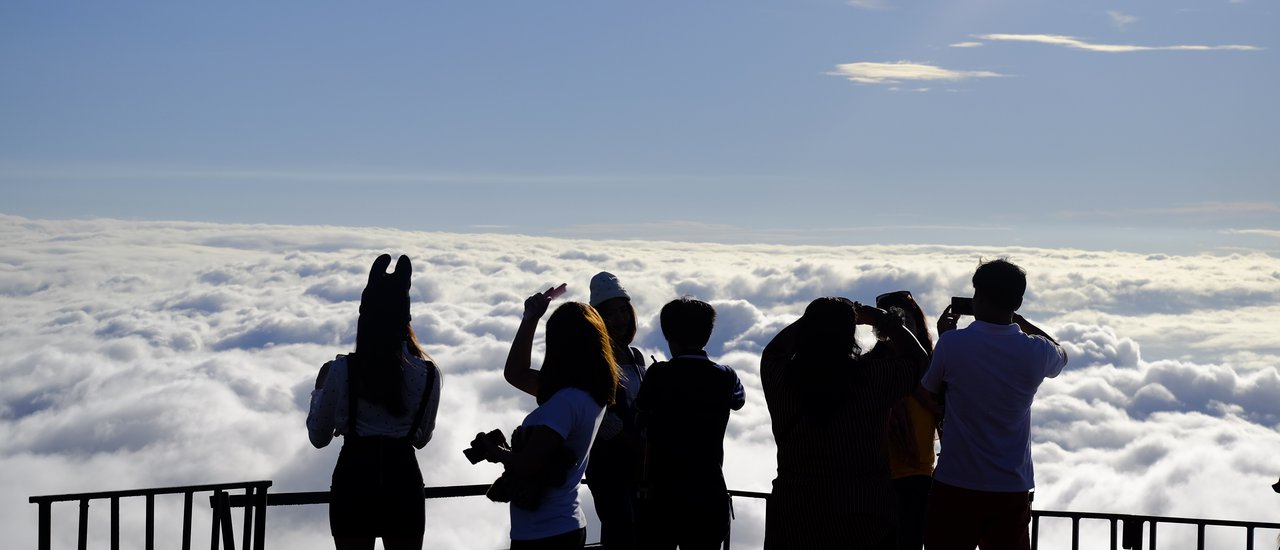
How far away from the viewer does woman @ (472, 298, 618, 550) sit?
13.6 ft

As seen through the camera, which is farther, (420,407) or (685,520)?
(685,520)

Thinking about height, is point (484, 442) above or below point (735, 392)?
below

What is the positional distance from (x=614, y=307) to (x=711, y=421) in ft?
4.45

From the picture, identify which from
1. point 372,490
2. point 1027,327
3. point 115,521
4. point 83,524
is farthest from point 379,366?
point 115,521

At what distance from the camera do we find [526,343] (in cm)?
507

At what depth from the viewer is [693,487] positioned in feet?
16.7

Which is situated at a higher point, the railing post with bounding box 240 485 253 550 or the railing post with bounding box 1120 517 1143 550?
the railing post with bounding box 240 485 253 550

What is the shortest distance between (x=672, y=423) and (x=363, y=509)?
148cm

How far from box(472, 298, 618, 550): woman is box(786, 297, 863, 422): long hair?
0.84 metres

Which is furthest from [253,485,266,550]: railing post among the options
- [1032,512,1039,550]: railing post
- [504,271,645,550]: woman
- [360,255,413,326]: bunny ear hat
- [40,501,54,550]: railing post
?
[1032,512,1039,550]: railing post

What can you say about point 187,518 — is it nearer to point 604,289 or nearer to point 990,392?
point 604,289

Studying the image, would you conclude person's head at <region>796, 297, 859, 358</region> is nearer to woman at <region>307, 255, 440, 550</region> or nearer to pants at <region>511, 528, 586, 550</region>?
pants at <region>511, 528, 586, 550</region>

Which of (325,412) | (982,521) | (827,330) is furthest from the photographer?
(982,521)

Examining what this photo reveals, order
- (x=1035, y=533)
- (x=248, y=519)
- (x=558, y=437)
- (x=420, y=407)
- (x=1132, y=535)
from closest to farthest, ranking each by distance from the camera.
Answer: (x=558, y=437), (x=420, y=407), (x=248, y=519), (x=1132, y=535), (x=1035, y=533)
